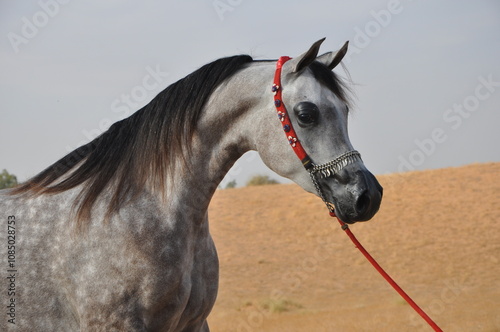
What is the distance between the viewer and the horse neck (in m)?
3.41

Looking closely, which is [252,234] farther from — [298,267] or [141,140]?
[141,140]

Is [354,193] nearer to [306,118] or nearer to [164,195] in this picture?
[306,118]

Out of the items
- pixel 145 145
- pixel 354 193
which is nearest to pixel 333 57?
pixel 354 193

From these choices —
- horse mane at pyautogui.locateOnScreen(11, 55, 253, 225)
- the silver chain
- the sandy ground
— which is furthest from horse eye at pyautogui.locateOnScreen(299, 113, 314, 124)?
the sandy ground

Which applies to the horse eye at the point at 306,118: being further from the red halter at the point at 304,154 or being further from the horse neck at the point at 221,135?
the horse neck at the point at 221,135

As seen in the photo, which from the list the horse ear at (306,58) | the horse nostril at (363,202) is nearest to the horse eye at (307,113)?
the horse ear at (306,58)

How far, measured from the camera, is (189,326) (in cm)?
345

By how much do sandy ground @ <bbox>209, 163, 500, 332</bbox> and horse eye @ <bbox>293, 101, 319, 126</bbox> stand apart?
7.67 meters

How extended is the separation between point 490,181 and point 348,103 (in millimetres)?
27230

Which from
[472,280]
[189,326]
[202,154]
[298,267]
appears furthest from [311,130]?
[298,267]

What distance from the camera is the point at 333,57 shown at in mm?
Answer: 3469

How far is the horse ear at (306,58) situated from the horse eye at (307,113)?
0.73ft

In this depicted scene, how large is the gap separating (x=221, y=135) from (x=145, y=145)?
0.45 metres

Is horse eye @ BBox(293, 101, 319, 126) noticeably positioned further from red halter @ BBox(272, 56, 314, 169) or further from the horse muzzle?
the horse muzzle
